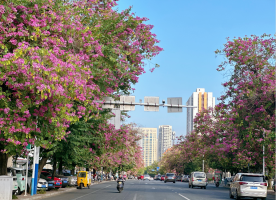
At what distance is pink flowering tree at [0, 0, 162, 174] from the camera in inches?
540

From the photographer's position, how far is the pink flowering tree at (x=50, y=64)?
45.0 feet

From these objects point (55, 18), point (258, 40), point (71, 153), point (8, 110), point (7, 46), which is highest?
point (258, 40)

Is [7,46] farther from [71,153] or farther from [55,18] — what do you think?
[71,153]

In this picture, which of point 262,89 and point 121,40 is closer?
point 121,40

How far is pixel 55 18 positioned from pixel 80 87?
295 cm

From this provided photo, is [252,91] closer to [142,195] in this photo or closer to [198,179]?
[142,195]

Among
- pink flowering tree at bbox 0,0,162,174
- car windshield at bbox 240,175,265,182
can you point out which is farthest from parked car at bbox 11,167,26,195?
car windshield at bbox 240,175,265,182

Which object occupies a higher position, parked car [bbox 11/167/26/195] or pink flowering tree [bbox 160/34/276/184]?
pink flowering tree [bbox 160/34/276/184]

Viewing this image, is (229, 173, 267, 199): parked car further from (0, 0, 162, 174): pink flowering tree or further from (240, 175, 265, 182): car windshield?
(0, 0, 162, 174): pink flowering tree

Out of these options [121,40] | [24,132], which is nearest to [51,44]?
[24,132]

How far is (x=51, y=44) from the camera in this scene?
1583 cm

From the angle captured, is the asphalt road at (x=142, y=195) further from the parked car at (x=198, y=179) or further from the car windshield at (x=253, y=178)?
the parked car at (x=198, y=179)

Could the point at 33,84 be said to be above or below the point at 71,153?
above

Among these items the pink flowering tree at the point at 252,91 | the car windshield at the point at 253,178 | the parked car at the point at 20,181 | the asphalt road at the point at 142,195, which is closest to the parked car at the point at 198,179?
the asphalt road at the point at 142,195
